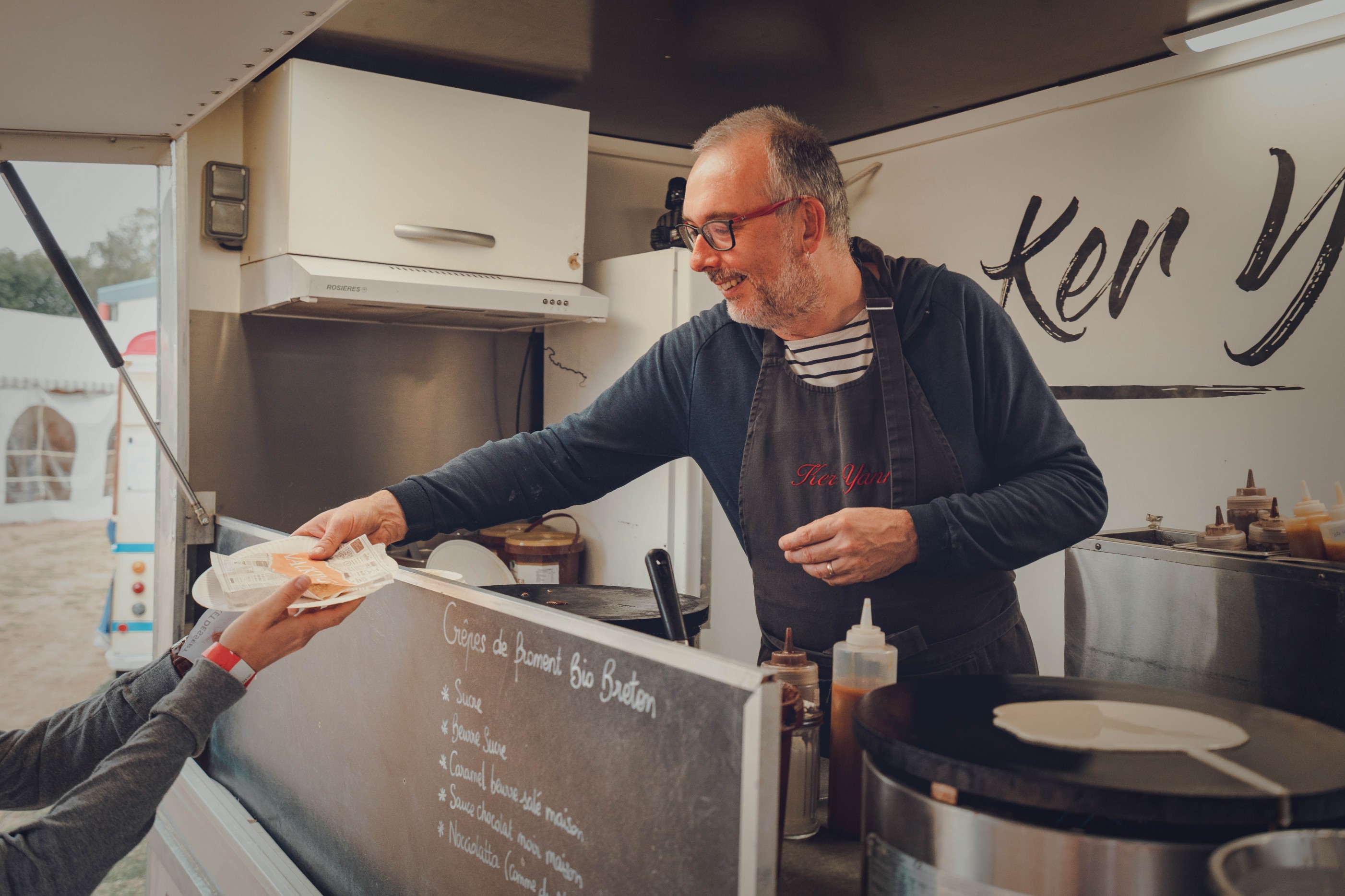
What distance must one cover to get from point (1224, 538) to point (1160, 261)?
3.38 ft

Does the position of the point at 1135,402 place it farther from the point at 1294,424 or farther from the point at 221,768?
the point at 221,768

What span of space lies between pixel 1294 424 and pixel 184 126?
2445 millimetres

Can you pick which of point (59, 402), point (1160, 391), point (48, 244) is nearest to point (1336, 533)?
point (1160, 391)

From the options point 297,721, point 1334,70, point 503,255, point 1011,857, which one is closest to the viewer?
point 1011,857

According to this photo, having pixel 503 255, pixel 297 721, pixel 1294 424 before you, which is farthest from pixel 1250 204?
pixel 297 721

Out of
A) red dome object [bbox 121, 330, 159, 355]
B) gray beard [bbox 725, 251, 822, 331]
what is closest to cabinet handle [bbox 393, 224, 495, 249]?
gray beard [bbox 725, 251, 822, 331]

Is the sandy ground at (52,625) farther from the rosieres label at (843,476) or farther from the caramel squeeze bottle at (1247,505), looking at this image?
the caramel squeeze bottle at (1247,505)

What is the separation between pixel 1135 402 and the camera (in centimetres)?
244

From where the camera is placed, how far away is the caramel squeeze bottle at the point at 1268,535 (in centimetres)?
154

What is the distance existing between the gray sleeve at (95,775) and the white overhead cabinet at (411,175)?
1.29m

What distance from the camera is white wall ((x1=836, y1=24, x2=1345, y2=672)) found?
2.11 metres

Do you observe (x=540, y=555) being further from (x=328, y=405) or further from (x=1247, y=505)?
(x=1247, y=505)

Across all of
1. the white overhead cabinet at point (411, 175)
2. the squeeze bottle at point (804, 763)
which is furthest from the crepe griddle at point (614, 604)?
the white overhead cabinet at point (411, 175)

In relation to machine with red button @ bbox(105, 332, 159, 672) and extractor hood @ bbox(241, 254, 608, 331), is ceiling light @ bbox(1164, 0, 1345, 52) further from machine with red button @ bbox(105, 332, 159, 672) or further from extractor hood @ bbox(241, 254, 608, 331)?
machine with red button @ bbox(105, 332, 159, 672)
